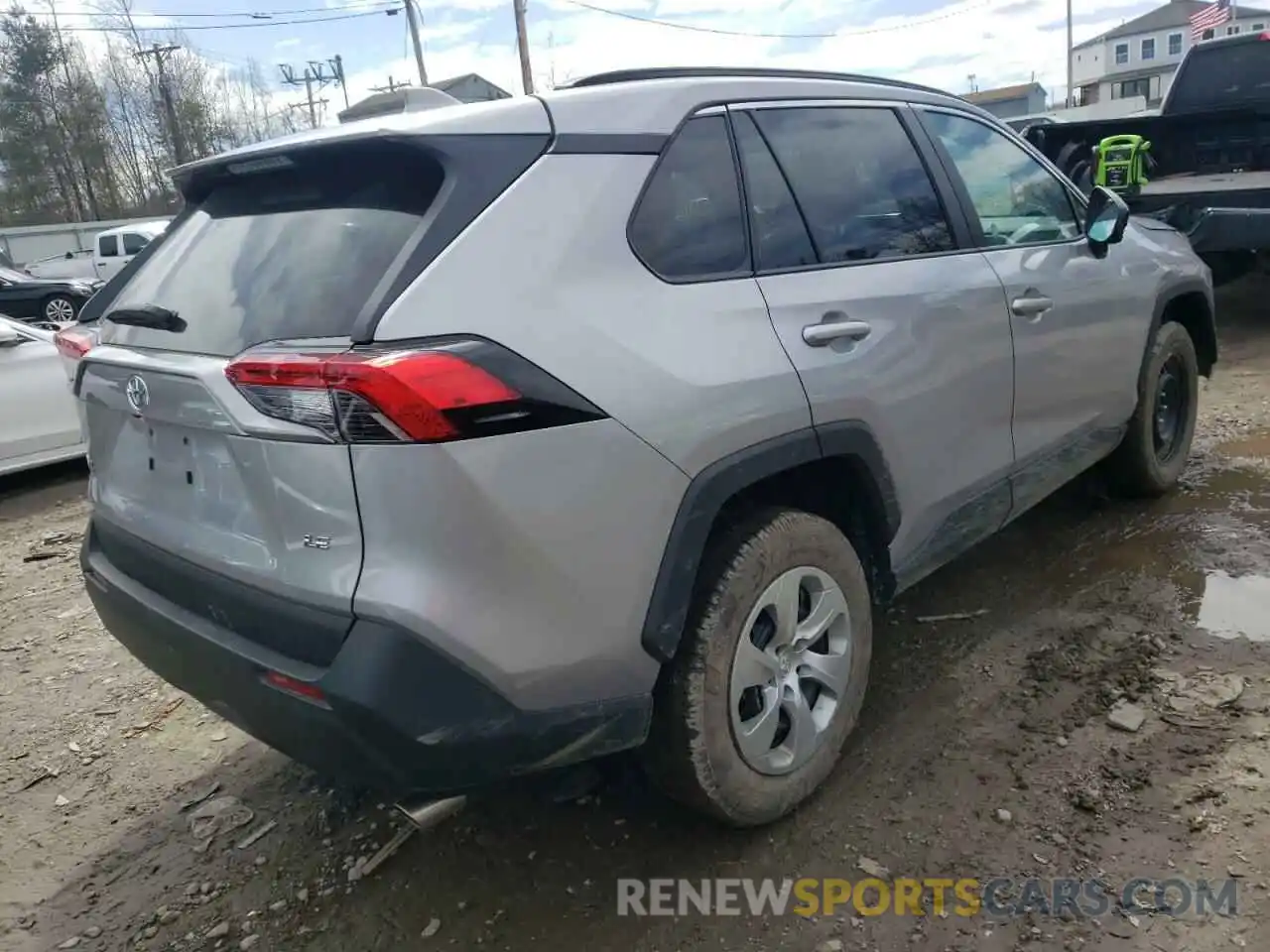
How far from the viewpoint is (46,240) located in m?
35.9

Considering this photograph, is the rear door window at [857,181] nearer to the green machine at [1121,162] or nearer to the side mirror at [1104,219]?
the side mirror at [1104,219]

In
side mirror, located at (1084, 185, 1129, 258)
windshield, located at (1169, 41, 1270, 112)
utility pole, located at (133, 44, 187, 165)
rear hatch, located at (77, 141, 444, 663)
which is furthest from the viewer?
utility pole, located at (133, 44, 187, 165)

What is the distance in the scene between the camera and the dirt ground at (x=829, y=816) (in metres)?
2.39

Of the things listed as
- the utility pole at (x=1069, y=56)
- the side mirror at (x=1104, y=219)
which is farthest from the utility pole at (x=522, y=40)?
the utility pole at (x=1069, y=56)

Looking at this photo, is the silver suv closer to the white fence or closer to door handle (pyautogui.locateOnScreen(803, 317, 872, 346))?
door handle (pyautogui.locateOnScreen(803, 317, 872, 346))

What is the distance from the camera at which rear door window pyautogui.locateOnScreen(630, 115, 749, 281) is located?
90.6 inches

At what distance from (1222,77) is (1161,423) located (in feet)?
23.0

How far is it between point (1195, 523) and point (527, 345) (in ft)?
12.0

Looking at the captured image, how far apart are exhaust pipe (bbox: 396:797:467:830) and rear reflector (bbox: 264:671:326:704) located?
12.2 inches

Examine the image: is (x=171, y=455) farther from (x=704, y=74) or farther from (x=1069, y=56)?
(x=1069, y=56)

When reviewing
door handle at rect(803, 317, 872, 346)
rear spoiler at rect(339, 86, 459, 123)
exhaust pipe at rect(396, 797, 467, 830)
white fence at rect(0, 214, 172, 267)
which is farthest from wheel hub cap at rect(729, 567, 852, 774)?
white fence at rect(0, 214, 172, 267)

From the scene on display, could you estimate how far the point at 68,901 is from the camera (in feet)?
8.84

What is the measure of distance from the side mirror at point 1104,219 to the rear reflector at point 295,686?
327 centimetres

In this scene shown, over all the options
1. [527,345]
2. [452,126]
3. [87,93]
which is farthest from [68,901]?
[87,93]
